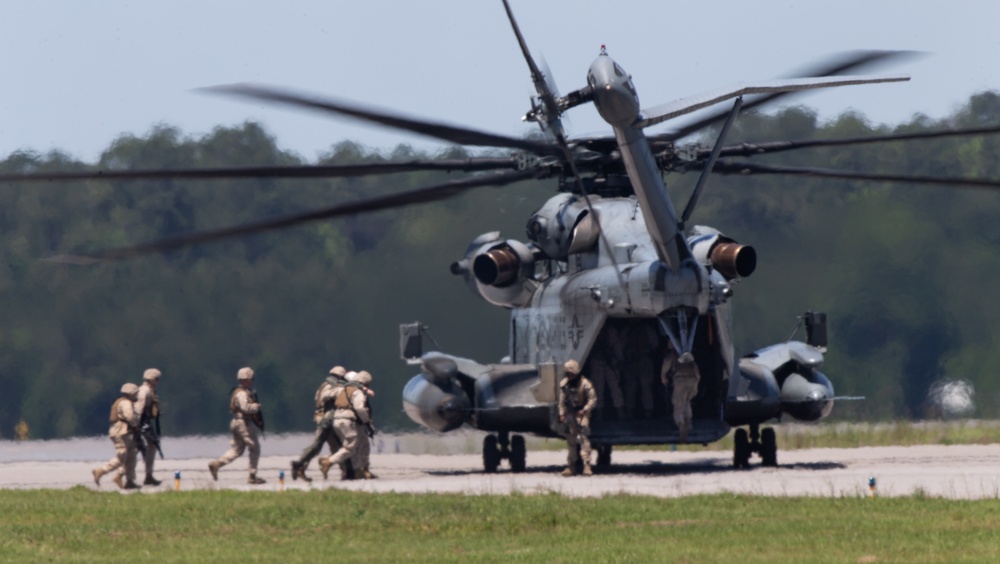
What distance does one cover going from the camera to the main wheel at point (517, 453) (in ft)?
83.4

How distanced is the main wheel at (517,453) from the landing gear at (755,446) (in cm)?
309

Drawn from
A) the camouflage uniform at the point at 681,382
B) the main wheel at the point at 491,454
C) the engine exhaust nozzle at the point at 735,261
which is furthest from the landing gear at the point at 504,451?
the engine exhaust nozzle at the point at 735,261

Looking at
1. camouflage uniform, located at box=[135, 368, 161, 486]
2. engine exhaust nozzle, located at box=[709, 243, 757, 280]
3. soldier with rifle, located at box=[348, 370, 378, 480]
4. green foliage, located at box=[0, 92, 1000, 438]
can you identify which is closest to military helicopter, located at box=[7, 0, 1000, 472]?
engine exhaust nozzle, located at box=[709, 243, 757, 280]

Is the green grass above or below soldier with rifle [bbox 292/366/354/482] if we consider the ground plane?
below

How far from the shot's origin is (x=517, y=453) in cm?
2552

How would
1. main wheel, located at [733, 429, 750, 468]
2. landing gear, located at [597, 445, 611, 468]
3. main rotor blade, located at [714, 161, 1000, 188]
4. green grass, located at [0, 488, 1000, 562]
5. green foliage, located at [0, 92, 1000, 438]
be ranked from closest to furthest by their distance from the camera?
1. green grass, located at [0, 488, 1000, 562]
2. main rotor blade, located at [714, 161, 1000, 188]
3. main wheel, located at [733, 429, 750, 468]
4. landing gear, located at [597, 445, 611, 468]
5. green foliage, located at [0, 92, 1000, 438]

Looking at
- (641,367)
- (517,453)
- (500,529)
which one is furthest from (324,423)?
(500,529)

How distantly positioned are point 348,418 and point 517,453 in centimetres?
A: 299

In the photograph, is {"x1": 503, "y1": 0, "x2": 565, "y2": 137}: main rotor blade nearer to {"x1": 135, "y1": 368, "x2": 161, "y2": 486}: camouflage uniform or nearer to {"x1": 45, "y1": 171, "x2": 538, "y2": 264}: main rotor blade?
{"x1": 45, "y1": 171, "x2": 538, "y2": 264}: main rotor blade

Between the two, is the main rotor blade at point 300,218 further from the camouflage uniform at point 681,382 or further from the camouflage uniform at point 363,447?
the camouflage uniform at point 363,447

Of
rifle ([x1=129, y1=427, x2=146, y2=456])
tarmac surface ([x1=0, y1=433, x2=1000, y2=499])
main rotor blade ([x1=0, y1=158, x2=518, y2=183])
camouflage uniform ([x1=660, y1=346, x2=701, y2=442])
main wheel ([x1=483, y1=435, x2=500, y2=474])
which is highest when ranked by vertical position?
main rotor blade ([x1=0, y1=158, x2=518, y2=183])

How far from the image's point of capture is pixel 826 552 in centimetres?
1384

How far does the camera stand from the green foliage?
32625 millimetres

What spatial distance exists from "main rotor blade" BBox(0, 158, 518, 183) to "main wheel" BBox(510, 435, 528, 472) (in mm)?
4354
